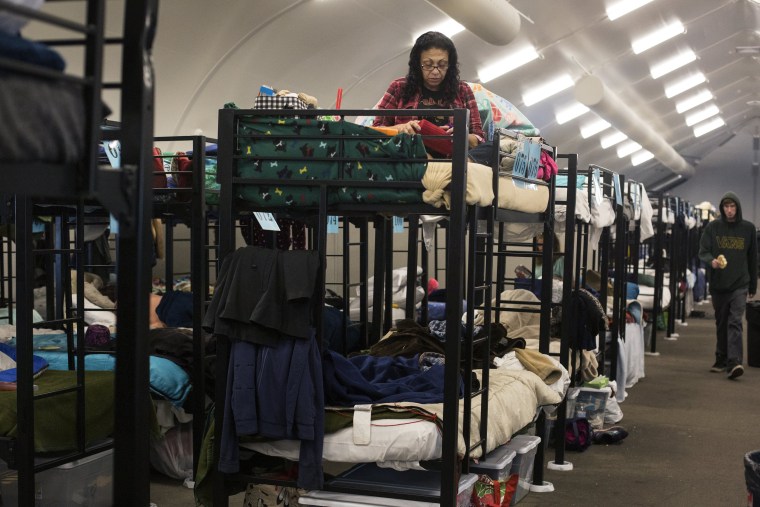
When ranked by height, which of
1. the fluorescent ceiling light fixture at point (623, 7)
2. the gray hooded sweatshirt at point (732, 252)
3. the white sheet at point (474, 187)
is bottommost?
the gray hooded sweatshirt at point (732, 252)

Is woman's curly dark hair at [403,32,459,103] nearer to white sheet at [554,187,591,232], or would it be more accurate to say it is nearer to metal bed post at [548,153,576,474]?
metal bed post at [548,153,576,474]

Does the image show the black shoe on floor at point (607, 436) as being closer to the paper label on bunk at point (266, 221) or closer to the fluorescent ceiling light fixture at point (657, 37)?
the paper label on bunk at point (266, 221)

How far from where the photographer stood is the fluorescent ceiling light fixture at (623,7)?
10922 millimetres

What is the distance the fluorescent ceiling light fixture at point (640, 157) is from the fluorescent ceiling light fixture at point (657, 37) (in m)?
11.9

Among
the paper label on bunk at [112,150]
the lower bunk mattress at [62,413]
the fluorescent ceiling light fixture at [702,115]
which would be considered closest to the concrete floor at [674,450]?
the lower bunk mattress at [62,413]

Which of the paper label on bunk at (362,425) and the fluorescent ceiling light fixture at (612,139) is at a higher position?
the fluorescent ceiling light fixture at (612,139)

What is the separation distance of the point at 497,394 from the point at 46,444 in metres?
2.06

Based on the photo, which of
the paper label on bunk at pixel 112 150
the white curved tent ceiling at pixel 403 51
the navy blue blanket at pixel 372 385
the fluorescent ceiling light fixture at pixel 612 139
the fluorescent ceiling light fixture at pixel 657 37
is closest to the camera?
the navy blue blanket at pixel 372 385

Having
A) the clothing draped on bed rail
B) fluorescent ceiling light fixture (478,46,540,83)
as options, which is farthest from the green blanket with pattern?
fluorescent ceiling light fixture (478,46,540,83)

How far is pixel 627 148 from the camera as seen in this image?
22.9 m

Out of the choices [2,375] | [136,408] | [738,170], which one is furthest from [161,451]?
[738,170]

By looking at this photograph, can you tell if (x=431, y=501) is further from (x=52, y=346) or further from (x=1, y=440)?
(x=52, y=346)

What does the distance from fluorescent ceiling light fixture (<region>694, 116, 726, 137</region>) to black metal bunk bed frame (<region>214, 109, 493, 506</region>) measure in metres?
22.7

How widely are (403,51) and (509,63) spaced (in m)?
2.12
